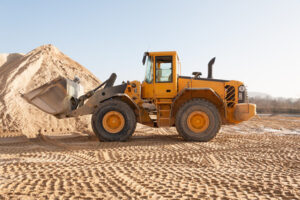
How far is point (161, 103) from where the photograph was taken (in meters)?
7.40

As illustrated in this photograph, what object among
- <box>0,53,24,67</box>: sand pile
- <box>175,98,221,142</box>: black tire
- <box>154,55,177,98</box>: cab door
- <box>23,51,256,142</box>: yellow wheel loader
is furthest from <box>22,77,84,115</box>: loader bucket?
<box>0,53,24,67</box>: sand pile

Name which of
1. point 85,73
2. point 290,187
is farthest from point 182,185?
point 85,73

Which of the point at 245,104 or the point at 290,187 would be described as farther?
the point at 245,104

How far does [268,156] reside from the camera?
17.1ft

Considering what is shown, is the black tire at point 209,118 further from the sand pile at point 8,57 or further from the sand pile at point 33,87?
the sand pile at point 8,57

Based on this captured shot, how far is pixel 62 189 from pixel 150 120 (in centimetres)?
444

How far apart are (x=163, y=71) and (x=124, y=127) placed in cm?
205

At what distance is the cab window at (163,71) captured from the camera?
742 centimetres

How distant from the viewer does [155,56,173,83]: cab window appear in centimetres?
742

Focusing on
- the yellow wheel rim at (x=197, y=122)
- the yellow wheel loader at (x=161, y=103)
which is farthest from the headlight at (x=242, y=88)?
the yellow wheel rim at (x=197, y=122)

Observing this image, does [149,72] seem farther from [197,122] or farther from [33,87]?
[33,87]

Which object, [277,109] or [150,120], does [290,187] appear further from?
[277,109]

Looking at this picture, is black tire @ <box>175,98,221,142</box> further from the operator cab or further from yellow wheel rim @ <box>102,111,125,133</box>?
yellow wheel rim @ <box>102,111,125,133</box>

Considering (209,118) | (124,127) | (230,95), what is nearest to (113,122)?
(124,127)
